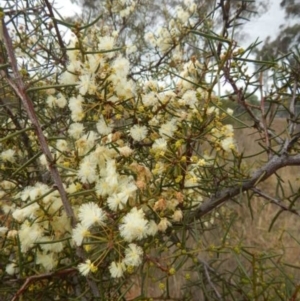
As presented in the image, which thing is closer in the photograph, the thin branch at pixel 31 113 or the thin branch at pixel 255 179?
the thin branch at pixel 31 113

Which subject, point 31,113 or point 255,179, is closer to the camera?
point 31,113

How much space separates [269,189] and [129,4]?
9.56ft

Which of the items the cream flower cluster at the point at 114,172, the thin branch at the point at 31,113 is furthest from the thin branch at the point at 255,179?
the thin branch at the point at 31,113

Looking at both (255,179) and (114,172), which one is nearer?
(114,172)

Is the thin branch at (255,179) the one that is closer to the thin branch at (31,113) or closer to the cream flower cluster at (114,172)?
the cream flower cluster at (114,172)

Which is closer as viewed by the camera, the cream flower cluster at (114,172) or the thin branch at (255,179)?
the cream flower cluster at (114,172)

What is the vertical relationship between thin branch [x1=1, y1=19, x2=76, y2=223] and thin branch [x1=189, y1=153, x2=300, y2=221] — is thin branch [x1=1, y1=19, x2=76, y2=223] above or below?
above

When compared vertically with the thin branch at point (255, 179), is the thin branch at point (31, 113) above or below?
above

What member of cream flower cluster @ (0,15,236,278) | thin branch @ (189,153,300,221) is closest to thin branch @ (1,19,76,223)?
cream flower cluster @ (0,15,236,278)

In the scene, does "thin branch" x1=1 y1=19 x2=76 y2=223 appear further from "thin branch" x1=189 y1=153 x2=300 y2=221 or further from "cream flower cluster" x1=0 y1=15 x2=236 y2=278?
"thin branch" x1=189 y1=153 x2=300 y2=221

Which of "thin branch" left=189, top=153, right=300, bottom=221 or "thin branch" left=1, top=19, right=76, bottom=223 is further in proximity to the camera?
"thin branch" left=189, top=153, right=300, bottom=221

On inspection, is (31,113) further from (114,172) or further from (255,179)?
(255,179)

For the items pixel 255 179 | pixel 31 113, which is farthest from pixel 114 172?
pixel 255 179

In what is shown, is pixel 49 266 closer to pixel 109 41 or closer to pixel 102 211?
pixel 102 211
